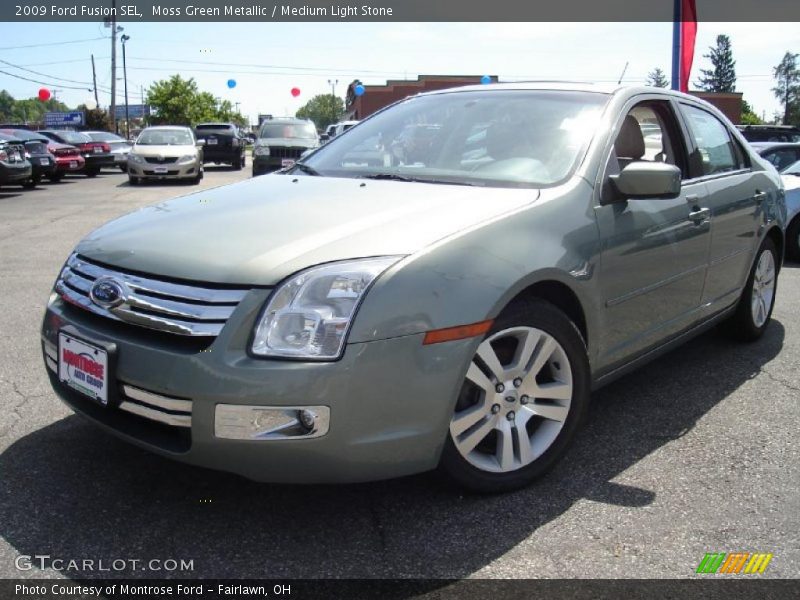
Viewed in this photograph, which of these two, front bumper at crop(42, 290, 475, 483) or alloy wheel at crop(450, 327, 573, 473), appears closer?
front bumper at crop(42, 290, 475, 483)

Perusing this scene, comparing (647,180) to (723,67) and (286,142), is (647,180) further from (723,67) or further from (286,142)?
(723,67)

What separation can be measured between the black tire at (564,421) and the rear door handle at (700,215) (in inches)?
45.8

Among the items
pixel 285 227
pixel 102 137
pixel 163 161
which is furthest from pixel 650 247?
pixel 102 137

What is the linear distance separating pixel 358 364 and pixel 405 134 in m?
1.78

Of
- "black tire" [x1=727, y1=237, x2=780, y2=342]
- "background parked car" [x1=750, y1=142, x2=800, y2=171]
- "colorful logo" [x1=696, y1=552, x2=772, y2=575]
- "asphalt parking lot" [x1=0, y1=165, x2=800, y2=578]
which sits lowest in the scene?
"colorful logo" [x1=696, y1=552, x2=772, y2=575]

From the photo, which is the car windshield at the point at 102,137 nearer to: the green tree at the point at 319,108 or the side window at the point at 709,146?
the side window at the point at 709,146

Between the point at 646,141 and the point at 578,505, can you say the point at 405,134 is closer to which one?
the point at 646,141

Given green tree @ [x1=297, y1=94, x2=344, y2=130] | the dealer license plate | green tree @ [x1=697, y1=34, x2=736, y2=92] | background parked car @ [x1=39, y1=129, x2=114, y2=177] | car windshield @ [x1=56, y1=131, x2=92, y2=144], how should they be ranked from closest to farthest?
1. the dealer license plate
2. background parked car @ [x1=39, y1=129, x2=114, y2=177]
3. car windshield @ [x1=56, y1=131, x2=92, y2=144]
4. green tree @ [x1=697, y1=34, x2=736, y2=92]
5. green tree @ [x1=297, y1=94, x2=344, y2=130]

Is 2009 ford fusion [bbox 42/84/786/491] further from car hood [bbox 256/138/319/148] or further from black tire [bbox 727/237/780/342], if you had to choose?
car hood [bbox 256/138/319/148]

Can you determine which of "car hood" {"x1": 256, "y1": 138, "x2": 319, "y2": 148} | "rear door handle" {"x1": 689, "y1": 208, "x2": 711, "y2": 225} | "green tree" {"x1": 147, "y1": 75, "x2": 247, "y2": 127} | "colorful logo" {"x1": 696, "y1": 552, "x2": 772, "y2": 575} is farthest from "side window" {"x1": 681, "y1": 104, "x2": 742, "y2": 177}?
"green tree" {"x1": 147, "y1": 75, "x2": 247, "y2": 127}

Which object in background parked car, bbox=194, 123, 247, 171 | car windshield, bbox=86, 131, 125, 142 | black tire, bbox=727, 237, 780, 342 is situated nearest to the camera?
black tire, bbox=727, 237, 780, 342

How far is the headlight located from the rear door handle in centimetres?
203

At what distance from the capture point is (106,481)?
2.84 m

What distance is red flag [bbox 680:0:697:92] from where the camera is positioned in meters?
12.6
